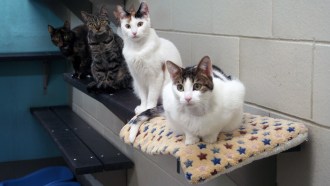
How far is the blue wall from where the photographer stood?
3.33m

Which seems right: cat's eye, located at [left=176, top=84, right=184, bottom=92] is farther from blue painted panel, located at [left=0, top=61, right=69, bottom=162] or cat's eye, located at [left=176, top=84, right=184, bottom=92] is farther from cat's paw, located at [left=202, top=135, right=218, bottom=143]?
blue painted panel, located at [left=0, top=61, right=69, bottom=162]

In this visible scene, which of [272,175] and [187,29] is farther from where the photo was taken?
[187,29]

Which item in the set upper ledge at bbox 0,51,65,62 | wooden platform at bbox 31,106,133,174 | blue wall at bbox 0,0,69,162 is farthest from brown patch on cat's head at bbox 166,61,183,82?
blue wall at bbox 0,0,69,162

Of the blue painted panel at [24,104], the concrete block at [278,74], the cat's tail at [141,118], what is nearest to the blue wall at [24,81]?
the blue painted panel at [24,104]

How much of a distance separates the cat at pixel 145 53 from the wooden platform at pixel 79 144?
734mm

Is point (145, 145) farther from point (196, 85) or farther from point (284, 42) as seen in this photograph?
point (284, 42)

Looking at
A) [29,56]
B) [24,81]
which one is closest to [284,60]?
[29,56]

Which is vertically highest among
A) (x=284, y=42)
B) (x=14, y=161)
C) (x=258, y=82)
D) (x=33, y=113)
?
(x=284, y=42)

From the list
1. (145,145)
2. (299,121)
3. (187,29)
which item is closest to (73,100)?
(187,29)

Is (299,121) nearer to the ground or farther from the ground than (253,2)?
nearer to the ground

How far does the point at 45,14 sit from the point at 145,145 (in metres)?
2.45

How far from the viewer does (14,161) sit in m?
3.43

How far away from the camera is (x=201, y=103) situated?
106 centimetres

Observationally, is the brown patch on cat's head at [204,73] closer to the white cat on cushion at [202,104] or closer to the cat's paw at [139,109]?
the white cat on cushion at [202,104]
